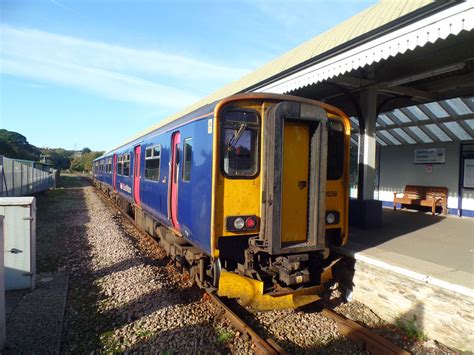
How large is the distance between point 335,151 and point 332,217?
3.20ft

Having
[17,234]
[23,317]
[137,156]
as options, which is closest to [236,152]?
[23,317]

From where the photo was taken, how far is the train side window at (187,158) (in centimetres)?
514

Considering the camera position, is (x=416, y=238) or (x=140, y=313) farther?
(x=416, y=238)

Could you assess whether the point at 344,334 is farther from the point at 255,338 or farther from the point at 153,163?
the point at 153,163

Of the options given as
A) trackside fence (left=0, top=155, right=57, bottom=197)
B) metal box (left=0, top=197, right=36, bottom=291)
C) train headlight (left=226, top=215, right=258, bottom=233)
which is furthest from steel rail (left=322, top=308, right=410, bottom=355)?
trackside fence (left=0, top=155, right=57, bottom=197)

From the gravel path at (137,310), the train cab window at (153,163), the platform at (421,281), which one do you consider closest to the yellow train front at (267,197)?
the gravel path at (137,310)

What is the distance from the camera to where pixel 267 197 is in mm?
4375

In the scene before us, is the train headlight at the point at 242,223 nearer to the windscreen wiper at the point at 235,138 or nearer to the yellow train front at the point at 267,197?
the yellow train front at the point at 267,197

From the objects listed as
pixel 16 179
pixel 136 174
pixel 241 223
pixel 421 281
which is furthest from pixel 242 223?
pixel 16 179

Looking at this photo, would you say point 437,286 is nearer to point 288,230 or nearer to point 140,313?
point 288,230

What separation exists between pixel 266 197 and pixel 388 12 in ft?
10.7

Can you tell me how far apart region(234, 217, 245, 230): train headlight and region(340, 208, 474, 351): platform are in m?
1.99

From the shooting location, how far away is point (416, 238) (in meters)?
6.85

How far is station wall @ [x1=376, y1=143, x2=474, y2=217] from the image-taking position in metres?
10.6
